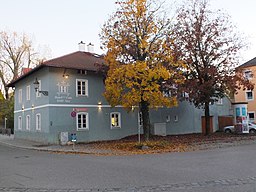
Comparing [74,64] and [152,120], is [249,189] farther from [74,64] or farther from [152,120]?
[152,120]

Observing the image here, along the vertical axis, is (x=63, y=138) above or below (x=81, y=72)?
below

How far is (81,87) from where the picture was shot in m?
27.2

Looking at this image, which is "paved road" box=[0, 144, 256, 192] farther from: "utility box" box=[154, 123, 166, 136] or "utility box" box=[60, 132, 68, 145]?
"utility box" box=[154, 123, 166, 136]

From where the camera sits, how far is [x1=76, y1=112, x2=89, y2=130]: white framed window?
26.4 m

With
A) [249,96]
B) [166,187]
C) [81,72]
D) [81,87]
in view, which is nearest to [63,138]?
[81,87]

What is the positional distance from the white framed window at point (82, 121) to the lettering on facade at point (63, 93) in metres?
1.60

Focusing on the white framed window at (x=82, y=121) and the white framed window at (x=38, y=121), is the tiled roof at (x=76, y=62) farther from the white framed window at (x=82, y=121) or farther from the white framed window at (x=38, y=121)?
the white framed window at (x=38, y=121)

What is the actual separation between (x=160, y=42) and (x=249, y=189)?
614 inches

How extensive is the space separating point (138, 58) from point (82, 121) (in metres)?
8.07

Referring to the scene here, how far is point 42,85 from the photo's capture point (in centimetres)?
2680

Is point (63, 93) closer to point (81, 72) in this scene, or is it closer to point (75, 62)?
point (81, 72)

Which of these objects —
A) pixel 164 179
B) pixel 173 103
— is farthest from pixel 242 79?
pixel 164 179

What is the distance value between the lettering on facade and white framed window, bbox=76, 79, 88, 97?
0.96m

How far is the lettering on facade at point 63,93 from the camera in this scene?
25.7 meters
